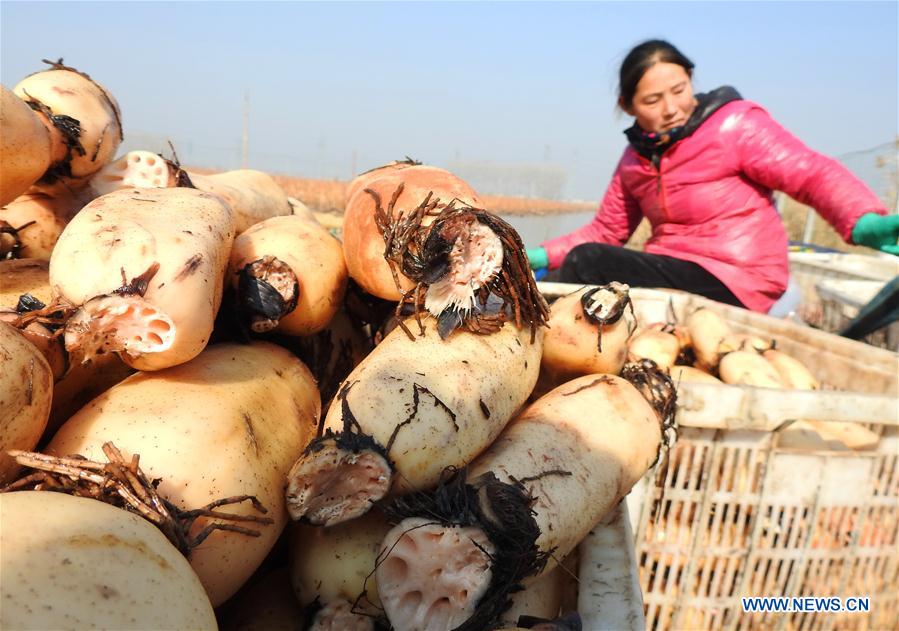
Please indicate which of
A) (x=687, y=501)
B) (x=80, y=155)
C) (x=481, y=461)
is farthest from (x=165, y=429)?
(x=687, y=501)

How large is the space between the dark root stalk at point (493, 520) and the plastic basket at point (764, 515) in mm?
768

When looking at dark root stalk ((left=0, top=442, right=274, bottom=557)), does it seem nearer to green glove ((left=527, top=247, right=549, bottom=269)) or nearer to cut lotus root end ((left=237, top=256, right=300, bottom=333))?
cut lotus root end ((left=237, top=256, right=300, bottom=333))

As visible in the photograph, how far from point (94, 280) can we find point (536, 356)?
0.91m

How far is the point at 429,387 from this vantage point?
1.18m

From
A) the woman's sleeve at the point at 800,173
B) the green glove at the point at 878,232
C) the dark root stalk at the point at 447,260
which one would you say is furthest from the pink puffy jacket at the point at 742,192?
the dark root stalk at the point at 447,260

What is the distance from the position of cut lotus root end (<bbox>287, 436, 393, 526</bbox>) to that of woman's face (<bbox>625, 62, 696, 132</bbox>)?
2.94 meters

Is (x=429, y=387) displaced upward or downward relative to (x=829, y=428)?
upward

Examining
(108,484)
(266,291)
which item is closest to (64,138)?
(266,291)

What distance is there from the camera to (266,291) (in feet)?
4.34

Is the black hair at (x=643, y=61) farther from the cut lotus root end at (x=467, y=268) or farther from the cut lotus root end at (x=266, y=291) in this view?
the cut lotus root end at (x=266, y=291)

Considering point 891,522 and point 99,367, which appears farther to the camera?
point 891,522

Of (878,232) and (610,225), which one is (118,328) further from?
(610,225)

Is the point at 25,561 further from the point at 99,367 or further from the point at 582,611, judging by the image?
the point at 582,611

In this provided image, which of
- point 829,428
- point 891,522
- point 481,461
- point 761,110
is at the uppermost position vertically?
point 761,110
